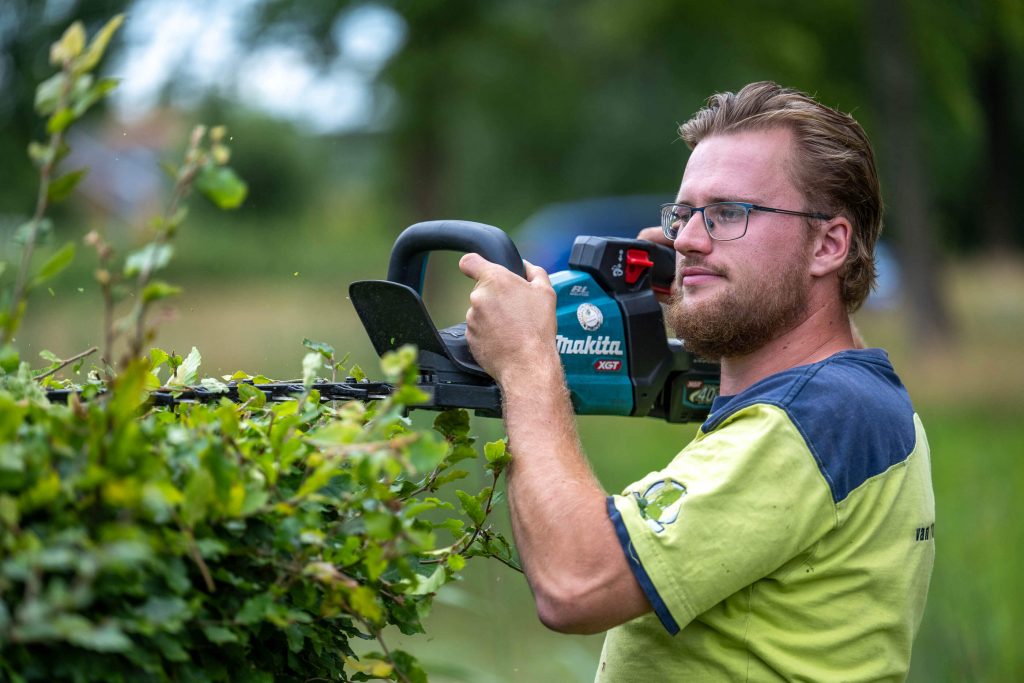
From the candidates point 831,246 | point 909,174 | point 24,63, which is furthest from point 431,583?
point 909,174

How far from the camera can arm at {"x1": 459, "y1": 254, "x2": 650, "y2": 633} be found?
1844 mm

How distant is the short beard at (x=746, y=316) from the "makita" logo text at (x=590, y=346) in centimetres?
15

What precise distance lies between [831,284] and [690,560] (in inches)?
30.8

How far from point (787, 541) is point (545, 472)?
41 centimetres

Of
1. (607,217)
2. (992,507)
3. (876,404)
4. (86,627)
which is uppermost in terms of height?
(86,627)

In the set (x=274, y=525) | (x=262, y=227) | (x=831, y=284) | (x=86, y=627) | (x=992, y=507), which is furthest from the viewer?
(x=262, y=227)

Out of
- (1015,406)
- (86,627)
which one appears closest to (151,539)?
(86,627)

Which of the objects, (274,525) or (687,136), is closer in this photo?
(274,525)

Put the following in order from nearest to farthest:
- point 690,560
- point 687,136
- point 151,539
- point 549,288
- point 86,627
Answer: point 86,627 < point 151,539 < point 690,560 < point 549,288 < point 687,136

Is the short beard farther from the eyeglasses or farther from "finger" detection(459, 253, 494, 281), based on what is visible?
"finger" detection(459, 253, 494, 281)

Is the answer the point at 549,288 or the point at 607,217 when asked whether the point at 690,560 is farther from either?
the point at 607,217

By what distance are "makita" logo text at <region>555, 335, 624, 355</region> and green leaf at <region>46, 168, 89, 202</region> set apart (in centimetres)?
111

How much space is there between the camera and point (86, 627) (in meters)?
1.12

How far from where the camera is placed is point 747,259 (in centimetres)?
225
